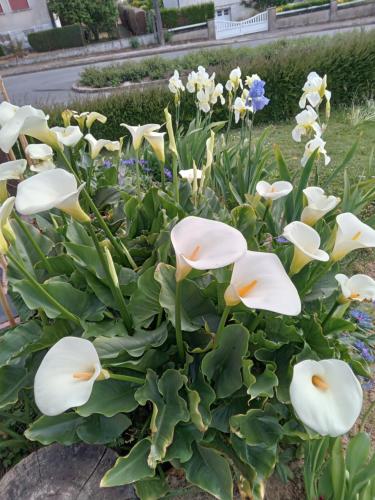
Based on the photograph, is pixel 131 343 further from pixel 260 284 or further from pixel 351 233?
pixel 351 233

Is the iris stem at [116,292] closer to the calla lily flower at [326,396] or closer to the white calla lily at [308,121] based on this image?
the calla lily flower at [326,396]

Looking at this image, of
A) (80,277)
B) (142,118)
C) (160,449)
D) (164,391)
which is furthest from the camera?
(142,118)

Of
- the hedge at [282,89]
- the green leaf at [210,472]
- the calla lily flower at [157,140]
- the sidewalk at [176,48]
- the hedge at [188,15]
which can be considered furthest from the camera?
the hedge at [188,15]

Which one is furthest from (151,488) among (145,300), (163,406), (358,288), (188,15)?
(188,15)

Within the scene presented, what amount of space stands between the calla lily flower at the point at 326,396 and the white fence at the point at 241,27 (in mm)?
19077

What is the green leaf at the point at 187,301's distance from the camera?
40.3 inches

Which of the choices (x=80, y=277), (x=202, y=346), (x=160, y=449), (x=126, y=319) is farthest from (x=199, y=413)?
(x=80, y=277)

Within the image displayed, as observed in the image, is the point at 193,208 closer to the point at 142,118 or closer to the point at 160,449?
the point at 160,449

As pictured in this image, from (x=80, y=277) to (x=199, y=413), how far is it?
0.62m

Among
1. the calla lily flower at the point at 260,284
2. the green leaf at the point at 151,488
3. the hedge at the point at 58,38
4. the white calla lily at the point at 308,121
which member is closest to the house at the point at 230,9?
the hedge at the point at 58,38

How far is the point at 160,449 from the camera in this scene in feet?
3.08

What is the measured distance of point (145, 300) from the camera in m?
1.15

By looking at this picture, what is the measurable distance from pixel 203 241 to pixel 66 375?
0.35 m

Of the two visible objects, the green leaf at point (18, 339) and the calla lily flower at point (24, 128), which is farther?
the green leaf at point (18, 339)
